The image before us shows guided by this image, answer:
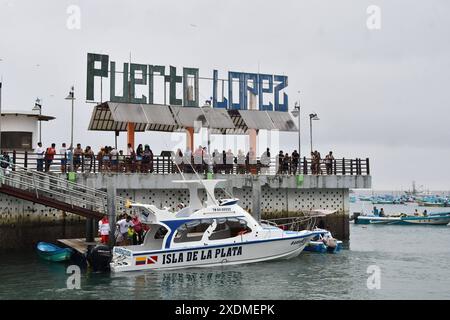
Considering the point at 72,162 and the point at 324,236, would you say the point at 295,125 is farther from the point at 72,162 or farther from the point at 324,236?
the point at 72,162

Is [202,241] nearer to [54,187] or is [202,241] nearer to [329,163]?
[54,187]

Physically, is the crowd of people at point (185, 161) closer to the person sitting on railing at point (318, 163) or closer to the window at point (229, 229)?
the person sitting on railing at point (318, 163)

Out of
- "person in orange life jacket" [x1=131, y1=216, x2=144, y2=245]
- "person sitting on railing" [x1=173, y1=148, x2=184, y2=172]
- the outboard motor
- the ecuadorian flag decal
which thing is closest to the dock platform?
the outboard motor

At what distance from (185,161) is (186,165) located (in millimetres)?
355

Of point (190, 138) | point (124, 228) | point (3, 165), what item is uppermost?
point (190, 138)

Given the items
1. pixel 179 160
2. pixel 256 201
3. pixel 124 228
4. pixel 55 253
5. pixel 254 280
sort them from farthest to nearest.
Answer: pixel 179 160 < pixel 256 201 < pixel 55 253 < pixel 124 228 < pixel 254 280

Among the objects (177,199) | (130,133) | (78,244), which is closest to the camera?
(78,244)

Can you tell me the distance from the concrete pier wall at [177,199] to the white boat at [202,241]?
14.7ft

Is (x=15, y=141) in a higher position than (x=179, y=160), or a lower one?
higher

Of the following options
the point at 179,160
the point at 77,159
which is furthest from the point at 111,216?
the point at 179,160

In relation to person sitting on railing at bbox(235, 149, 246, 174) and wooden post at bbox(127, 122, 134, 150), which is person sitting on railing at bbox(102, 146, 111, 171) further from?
person sitting on railing at bbox(235, 149, 246, 174)

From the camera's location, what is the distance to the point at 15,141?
34.3 meters

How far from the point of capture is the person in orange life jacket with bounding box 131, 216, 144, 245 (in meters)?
25.8

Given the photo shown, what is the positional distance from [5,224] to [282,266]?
12.8 meters
